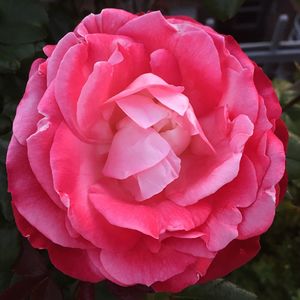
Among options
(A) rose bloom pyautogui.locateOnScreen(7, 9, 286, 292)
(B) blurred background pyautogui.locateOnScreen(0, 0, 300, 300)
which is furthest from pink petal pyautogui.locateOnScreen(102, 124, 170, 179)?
(B) blurred background pyautogui.locateOnScreen(0, 0, 300, 300)

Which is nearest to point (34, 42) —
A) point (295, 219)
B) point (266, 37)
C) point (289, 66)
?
point (295, 219)

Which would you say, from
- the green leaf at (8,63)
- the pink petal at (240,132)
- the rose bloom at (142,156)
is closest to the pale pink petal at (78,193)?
the rose bloom at (142,156)

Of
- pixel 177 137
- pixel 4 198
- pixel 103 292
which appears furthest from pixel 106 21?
pixel 103 292

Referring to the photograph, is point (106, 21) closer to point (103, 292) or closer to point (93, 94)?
point (93, 94)

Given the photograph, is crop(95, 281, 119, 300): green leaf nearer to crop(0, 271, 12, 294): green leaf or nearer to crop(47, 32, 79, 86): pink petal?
crop(0, 271, 12, 294): green leaf

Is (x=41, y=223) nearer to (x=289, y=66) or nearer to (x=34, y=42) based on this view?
(x=34, y=42)

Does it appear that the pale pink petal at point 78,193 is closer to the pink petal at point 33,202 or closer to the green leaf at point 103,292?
the pink petal at point 33,202

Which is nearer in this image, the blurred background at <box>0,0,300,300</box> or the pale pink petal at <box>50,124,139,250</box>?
the pale pink petal at <box>50,124,139,250</box>
